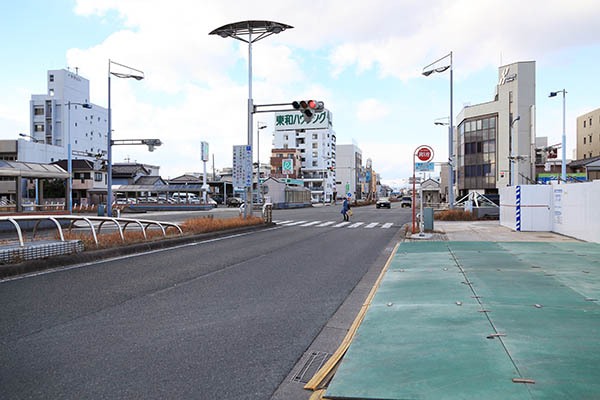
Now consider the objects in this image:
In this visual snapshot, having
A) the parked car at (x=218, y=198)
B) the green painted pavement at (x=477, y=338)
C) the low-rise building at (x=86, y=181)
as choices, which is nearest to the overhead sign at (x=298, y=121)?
the green painted pavement at (x=477, y=338)

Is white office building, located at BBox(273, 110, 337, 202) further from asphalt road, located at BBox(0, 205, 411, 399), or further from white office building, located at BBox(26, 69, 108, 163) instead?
asphalt road, located at BBox(0, 205, 411, 399)

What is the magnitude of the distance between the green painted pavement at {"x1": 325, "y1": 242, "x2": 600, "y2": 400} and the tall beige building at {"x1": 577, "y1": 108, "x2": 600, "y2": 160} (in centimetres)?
7525

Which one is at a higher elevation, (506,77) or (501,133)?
(506,77)

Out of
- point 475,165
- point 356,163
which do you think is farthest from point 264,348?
point 356,163

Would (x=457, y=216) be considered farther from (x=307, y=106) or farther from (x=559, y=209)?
(x=307, y=106)

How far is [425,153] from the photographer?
15695mm

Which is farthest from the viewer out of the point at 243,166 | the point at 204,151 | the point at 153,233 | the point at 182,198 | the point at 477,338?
the point at 204,151

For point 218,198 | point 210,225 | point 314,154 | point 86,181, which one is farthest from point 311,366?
point 314,154

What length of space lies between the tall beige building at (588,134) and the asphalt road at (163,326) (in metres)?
76.8

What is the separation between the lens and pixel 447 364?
356 centimetres

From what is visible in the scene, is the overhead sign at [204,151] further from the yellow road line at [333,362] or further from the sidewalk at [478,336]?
the yellow road line at [333,362]

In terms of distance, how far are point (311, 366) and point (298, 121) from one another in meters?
18.6

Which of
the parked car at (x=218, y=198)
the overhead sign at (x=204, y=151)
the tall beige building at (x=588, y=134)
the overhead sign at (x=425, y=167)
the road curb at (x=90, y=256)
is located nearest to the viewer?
the road curb at (x=90, y=256)

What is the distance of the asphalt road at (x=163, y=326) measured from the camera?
11.4 ft
